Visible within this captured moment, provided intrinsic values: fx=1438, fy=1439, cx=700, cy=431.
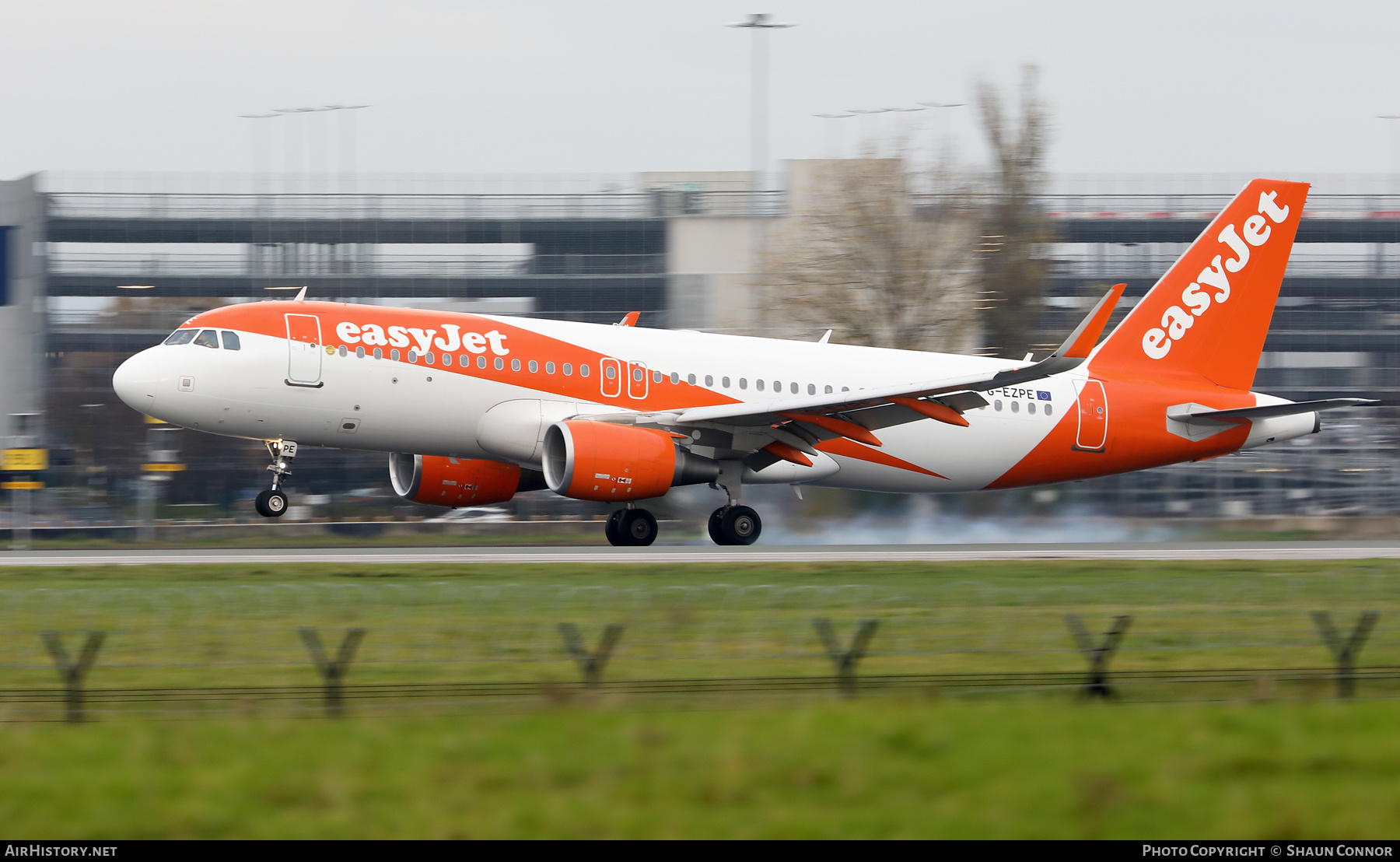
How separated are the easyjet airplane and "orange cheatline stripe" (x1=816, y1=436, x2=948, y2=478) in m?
0.03

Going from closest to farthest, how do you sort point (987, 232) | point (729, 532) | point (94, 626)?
point (94, 626) < point (729, 532) < point (987, 232)

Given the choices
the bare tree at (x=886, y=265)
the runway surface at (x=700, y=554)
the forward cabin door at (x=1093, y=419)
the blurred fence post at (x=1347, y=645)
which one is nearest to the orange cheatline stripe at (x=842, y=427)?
the runway surface at (x=700, y=554)

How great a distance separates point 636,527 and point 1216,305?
43.1ft

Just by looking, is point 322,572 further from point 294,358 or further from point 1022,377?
point 1022,377

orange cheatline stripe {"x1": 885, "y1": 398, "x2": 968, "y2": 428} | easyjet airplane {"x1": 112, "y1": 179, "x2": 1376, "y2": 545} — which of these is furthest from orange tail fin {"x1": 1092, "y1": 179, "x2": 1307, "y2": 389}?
orange cheatline stripe {"x1": 885, "y1": 398, "x2": 968, "y2": 428}

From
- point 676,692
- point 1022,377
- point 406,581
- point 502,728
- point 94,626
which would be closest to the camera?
point 502,728

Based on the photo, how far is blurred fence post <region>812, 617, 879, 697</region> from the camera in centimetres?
1038

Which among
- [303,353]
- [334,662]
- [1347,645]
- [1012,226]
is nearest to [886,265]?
[1012,226]

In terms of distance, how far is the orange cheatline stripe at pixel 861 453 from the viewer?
88.8 ft

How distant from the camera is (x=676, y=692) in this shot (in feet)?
33.0

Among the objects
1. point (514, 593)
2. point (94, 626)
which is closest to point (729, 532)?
point (514, 593)

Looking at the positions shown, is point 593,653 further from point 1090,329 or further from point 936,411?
point 936,411

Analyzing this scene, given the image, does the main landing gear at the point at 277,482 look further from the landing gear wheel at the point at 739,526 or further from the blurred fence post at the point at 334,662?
the blurred fence post at the point at 334,662
